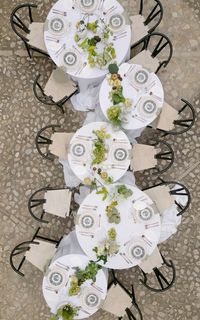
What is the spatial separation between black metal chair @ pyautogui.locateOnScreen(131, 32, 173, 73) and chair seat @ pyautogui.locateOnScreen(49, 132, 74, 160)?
4.17ft

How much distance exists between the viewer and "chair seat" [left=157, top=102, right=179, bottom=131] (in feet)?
20.6

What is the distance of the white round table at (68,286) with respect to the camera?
6051 mm

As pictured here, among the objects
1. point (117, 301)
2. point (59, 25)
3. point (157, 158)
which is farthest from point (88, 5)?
point (117, 301)

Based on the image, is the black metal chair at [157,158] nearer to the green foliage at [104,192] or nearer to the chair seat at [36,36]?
the green foliage at [104,192]

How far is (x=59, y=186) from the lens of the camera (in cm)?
685

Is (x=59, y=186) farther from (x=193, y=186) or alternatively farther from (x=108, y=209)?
(x=193, y=186)

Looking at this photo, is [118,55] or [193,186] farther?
[193,186]

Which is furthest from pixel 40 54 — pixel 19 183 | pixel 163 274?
pixel 163 274

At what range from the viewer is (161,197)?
625 centimetres

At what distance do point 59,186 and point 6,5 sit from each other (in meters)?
2.57

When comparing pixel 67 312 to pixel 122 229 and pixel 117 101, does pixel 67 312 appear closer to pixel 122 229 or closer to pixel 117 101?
pixel 122 229

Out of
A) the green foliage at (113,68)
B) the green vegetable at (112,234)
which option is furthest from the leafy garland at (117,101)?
the green vegetable at (112,234)

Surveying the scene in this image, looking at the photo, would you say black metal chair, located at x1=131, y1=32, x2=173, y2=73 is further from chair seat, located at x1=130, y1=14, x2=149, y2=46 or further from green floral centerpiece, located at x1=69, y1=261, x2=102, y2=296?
green floral centerpiece, located at x1=69, y1=261, x2=102, y2=296

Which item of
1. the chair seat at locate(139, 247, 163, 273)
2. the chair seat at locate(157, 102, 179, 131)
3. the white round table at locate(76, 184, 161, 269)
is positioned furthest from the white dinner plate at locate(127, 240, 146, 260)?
the chair seat at locate(157, 102, 179, 131)
